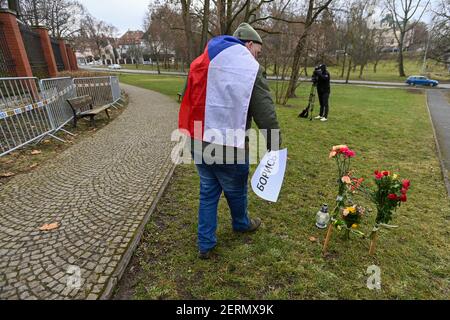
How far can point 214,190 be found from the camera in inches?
98.4

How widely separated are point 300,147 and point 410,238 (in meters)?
3.54

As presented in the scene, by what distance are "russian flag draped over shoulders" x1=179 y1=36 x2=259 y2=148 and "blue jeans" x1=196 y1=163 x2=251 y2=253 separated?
0.97ft

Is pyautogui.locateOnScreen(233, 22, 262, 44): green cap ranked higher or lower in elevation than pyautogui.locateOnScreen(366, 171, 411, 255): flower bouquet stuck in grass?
higher

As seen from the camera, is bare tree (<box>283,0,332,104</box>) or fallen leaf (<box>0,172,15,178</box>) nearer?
fallen leaf (<box>0,172,15,178</box>)

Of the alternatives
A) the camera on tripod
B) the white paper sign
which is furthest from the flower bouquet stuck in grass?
the camera on tripod

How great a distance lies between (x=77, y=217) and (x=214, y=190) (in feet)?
6.80

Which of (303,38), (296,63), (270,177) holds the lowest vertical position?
(270,177)

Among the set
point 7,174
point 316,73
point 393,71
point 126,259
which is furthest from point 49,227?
point 393,71

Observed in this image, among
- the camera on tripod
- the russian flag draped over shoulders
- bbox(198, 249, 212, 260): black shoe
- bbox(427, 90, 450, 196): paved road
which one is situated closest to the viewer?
the russian flag draped over shoulders

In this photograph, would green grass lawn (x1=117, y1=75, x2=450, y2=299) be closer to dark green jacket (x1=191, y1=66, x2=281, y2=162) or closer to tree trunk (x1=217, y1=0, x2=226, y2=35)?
dark green jacket (x1=191, y1=66, x2=281, y2=162)

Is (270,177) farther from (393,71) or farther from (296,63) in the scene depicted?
(393,71)

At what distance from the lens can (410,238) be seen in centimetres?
305

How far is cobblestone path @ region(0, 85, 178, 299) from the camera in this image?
2.35 m

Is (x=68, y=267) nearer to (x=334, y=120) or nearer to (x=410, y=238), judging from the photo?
(x=410, y=238)
